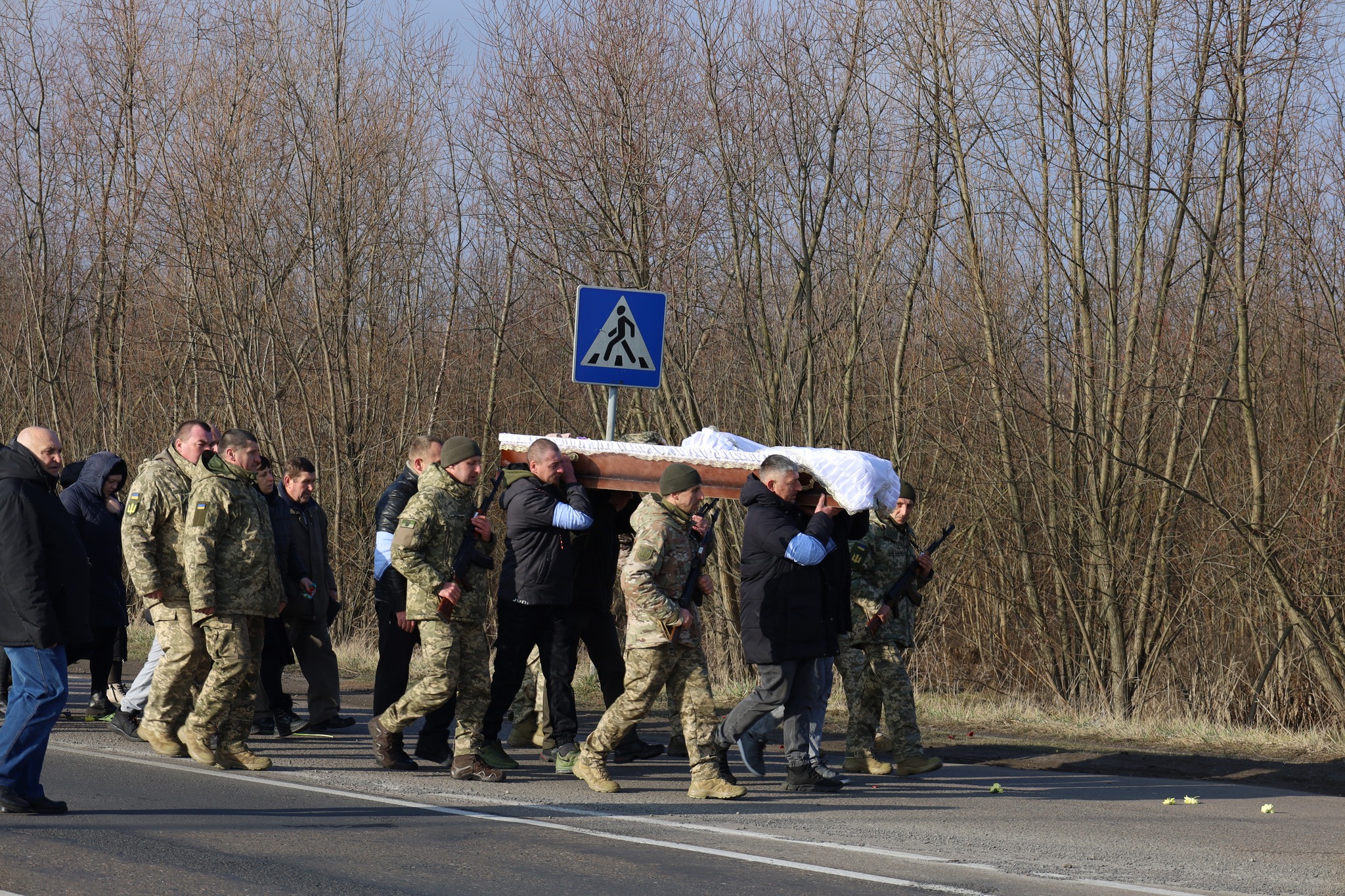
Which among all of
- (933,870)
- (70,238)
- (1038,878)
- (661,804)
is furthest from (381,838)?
(70,238)

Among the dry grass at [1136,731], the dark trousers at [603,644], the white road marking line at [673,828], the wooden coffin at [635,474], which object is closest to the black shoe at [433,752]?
the white road marking line at [673,828]

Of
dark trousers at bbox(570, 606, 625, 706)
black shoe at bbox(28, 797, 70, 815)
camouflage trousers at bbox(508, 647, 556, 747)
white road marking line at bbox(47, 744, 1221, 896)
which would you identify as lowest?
white road marking line at bbox(47, 744, 1221, 896)

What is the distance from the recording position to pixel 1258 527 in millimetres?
12211

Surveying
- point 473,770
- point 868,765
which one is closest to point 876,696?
point 868,765

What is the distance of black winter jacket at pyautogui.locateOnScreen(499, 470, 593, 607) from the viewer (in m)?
8.88

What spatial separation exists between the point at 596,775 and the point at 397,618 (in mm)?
1879

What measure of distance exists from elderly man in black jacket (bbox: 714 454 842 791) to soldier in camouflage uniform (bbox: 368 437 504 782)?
5.12 ft

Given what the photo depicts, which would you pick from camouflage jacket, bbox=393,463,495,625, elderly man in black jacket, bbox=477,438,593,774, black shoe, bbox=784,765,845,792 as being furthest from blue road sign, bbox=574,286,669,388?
black shoe, bbox=784,765,845,792

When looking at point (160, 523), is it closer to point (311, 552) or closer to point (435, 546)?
point (311, 552)

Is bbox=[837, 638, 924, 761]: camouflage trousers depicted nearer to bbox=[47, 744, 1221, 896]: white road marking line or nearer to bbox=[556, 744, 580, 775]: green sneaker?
bbox=[556, 744, 580, 775]: green sneaker

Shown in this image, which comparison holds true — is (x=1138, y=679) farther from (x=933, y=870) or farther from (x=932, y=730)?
(x=933, y=870)

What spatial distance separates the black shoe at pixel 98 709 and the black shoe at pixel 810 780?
5676 millimetres

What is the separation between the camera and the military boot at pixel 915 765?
923cm

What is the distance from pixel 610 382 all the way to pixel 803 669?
9.94 ft
